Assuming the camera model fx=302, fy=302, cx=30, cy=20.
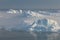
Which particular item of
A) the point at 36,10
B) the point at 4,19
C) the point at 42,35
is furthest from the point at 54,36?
the point at 4,19

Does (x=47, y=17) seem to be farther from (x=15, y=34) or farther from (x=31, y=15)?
(x=15, y=34)

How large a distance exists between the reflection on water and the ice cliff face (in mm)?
94

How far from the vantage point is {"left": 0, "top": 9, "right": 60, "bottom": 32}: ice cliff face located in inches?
225

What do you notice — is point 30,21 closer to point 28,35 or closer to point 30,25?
point 30,25

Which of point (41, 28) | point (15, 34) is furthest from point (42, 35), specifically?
point (15, 34)

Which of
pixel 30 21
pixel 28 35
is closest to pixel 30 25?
pixel 30 21

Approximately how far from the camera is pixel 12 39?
5.52 m

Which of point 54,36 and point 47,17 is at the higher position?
point 47,17

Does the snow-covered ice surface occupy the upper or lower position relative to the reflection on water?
upper

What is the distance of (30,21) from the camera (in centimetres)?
581

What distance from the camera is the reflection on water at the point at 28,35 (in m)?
5.60

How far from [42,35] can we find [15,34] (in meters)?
0.52

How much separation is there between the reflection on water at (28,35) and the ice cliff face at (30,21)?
9 centimetres

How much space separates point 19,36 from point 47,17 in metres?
0.65
